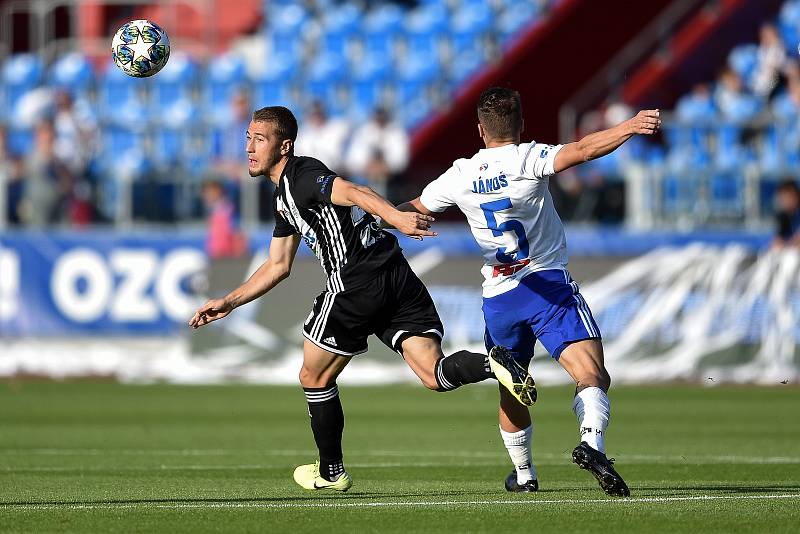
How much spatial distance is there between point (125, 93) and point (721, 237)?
39.9 feet

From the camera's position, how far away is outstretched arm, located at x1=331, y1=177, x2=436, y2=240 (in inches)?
313

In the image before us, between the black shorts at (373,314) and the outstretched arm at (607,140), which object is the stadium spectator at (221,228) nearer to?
the black shorts at (373,314)

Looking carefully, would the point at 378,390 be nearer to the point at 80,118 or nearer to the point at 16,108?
the point at 80,118

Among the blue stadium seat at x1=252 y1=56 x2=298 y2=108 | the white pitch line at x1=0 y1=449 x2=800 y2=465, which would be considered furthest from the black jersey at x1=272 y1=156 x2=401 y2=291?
the blue stadium seat at x1=252 y1=56 x2=298 y2=108

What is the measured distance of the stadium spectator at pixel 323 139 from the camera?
22.6 meters

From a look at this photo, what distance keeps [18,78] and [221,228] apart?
10076 mm

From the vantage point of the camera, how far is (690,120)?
22.7m

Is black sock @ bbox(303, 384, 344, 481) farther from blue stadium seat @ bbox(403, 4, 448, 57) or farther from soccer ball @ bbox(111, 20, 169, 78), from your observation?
blue stadium seat @ bbox(403, 4, 448, 57)

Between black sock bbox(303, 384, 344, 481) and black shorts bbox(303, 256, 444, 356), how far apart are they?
0.34m

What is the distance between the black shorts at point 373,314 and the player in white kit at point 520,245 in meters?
0.44

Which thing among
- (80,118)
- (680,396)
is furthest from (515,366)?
(80,118)

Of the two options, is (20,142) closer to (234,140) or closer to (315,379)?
(234,140)

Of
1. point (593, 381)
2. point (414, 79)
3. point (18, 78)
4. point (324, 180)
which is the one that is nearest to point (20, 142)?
point (18, 78)

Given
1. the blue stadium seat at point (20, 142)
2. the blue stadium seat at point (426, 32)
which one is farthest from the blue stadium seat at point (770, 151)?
the blue stadium seat at point (20, 142)
